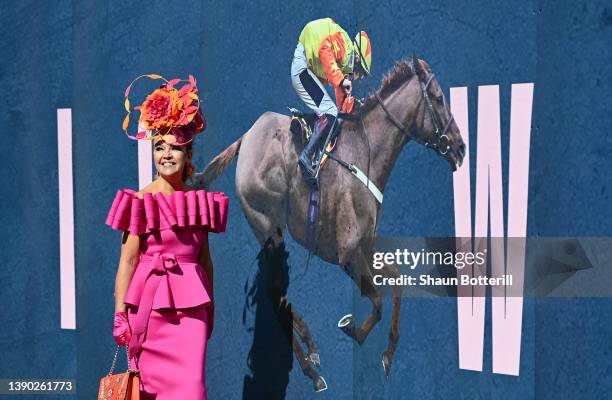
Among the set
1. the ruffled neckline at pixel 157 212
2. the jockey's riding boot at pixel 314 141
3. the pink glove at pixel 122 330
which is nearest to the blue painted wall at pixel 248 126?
the jockey's riding boot at pixel 314 141

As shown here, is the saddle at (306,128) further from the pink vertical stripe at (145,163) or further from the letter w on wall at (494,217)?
the pink vertical stripe at (145,163)

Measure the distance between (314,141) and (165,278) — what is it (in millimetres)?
1200

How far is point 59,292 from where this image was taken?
17.9 ft

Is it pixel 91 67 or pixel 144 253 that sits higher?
pixel 91 67

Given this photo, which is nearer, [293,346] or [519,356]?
[519,356]

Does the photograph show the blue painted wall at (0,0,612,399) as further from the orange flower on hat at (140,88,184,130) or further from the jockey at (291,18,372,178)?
the orange flower on hat at (140,88,184,130)

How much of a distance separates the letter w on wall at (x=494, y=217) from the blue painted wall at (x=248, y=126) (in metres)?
0.05

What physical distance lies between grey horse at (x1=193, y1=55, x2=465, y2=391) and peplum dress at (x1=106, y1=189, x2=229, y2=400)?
0.84 metres

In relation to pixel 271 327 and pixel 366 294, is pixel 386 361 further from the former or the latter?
pixel 271 327

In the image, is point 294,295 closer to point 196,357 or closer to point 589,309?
point 196,357

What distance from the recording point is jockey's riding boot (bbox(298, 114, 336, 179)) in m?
4.98

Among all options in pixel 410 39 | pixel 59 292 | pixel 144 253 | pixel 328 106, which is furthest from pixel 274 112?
pixel 59 292

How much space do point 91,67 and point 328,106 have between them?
1.39 metres

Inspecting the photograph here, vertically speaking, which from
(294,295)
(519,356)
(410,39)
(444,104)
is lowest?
(519,356)
